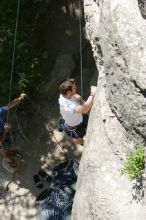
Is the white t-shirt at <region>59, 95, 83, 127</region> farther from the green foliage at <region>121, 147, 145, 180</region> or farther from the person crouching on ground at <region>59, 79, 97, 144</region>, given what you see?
the green foliage at <region>121, 147, 145, 180</region>

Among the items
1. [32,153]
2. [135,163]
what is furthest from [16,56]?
[135,163]

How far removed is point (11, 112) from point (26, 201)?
1.65 meters

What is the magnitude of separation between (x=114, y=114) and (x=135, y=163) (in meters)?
0.78

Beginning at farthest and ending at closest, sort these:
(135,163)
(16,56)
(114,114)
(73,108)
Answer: (16,56) < (73,108) < (114,114) < (135,163)

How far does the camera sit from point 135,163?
5.23 metres

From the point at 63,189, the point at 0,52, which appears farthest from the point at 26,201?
the point at 0,52

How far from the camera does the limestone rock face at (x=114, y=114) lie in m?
5.05

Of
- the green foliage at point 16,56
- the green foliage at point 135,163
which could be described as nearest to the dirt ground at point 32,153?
the green foliage at point 16,56

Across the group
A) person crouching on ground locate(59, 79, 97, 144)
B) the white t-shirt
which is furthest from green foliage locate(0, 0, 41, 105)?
the white t-shirt

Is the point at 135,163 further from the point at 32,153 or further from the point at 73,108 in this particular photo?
the point at 32,153

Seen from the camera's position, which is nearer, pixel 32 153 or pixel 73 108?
pixel 73 108

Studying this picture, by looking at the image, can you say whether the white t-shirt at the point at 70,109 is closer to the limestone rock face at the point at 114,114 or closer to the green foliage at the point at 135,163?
the limestone rock face at the point at 114,114

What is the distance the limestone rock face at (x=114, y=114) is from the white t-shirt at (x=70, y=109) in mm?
518

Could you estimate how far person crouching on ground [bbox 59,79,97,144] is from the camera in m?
6.64
